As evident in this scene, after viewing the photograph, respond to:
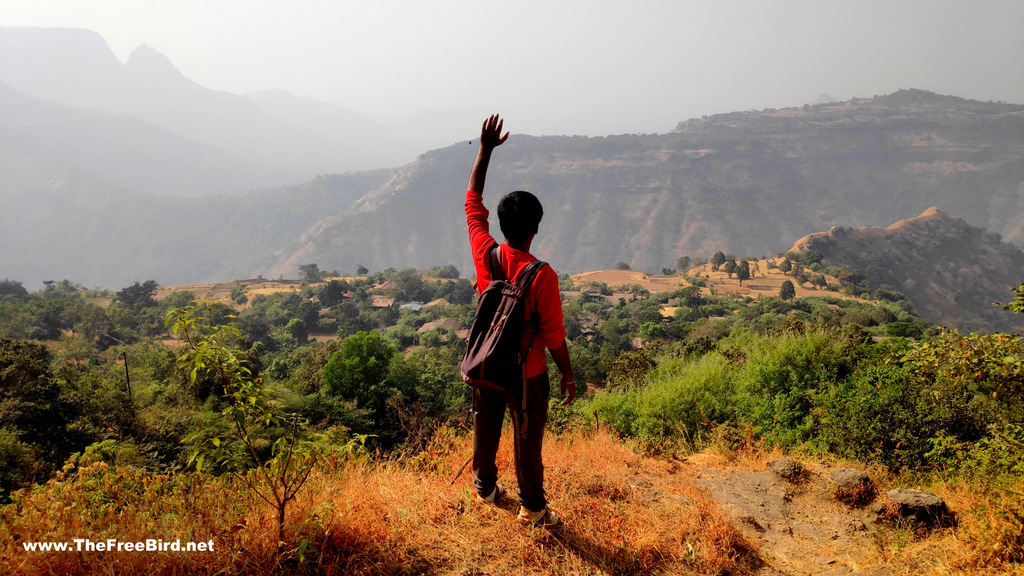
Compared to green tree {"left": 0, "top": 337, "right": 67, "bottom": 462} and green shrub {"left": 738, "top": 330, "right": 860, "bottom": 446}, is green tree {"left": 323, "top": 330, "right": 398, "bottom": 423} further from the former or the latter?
green shrub {"left": 738, "top": 330, "right": 860, "bottom": 446}

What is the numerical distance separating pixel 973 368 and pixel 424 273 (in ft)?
339

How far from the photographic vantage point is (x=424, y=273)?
343ft

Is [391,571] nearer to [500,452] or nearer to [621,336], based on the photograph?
[500,452]

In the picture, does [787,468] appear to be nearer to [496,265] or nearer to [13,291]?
[496,265]

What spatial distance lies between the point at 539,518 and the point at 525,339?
1.15m

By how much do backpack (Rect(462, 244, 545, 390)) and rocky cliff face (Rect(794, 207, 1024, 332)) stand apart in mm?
112993

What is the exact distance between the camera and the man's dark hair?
2629 mm

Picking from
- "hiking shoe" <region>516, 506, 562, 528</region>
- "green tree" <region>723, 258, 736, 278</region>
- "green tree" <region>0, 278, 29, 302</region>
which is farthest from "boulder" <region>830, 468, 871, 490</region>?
"green tree" <region>0, 278, 29, 302</region>

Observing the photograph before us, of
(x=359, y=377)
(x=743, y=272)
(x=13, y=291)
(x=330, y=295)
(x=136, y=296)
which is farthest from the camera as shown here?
(x=743, y=272)

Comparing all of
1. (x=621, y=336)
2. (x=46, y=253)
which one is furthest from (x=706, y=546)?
(x=46, y=253)

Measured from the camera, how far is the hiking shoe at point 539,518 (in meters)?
2.88

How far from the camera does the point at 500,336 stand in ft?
8.27

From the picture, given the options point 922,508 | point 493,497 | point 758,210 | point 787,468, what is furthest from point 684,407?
point 758,210

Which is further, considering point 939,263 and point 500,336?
point 939,263
